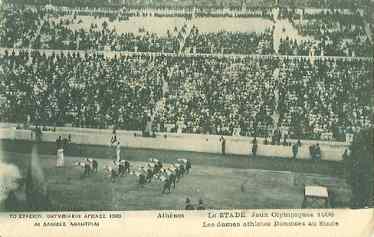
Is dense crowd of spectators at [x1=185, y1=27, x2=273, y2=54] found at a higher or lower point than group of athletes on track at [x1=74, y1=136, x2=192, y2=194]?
higher

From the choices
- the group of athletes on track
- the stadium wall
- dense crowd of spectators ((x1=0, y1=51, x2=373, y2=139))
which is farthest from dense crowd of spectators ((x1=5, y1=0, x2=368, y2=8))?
the group of athletes on track

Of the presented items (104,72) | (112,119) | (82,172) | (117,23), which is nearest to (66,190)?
(82,172)

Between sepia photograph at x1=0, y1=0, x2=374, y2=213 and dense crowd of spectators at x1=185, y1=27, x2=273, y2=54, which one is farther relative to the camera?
dense crowd of spectators at x1=185, y1=27, x2=273, y2=54

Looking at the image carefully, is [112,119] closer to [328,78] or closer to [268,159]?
[268,159]

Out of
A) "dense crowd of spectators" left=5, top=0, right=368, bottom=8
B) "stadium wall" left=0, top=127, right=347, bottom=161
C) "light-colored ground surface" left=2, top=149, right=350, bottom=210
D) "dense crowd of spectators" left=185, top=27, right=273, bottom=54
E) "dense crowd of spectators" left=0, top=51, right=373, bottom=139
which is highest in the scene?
"dense crowd of spectators" left=5, top=0, right=368, bottom=8

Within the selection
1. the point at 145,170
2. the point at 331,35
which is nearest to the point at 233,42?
the point at 331,35

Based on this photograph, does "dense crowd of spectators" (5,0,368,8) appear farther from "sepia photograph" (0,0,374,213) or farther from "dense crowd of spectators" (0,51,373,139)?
"dense crowd of spectators" (0,51,373,139)

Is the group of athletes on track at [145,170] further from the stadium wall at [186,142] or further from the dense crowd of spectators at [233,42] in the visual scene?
the dense crowd of spectators at [233,42]
